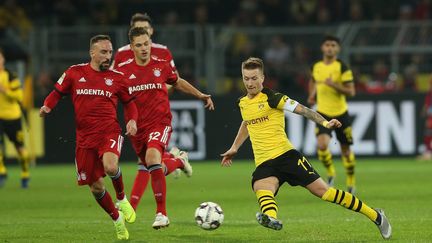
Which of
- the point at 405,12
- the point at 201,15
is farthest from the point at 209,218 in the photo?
the point at 405,12

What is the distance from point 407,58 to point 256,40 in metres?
3.86

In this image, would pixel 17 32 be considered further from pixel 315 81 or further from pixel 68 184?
pixel 315 81

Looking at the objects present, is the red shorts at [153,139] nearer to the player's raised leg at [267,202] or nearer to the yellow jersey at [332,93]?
the player's raised leg at [267,202]

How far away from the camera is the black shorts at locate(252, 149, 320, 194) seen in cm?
1002

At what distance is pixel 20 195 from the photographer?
1675 centimetres

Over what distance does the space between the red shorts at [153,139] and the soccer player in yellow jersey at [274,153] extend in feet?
4.46

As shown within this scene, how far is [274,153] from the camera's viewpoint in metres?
10.1

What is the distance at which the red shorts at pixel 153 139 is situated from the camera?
37.6 feet

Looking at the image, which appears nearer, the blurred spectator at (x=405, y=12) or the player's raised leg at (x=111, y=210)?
the player's raised leg at (x=111, y=210)

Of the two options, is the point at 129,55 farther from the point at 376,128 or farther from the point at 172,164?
the point at 376,128

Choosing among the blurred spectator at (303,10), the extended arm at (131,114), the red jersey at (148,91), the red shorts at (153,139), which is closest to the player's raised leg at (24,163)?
the red shorts at (153,139)

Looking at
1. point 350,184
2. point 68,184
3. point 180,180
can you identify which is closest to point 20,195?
point 68,184

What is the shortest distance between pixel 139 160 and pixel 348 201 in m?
3.34

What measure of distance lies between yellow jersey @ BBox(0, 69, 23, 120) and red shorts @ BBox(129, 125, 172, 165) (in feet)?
22.0
